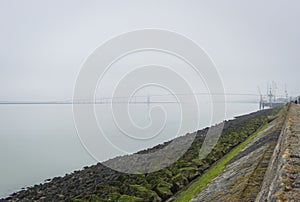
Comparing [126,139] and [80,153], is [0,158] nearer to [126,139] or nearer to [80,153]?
[80,153]

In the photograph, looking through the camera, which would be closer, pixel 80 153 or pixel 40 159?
pixel 40 159

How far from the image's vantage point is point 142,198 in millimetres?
8570

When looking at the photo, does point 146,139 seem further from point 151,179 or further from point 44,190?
point 151,179

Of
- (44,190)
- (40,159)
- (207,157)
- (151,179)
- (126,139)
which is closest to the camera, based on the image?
(151,179)

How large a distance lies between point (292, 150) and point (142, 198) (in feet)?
19.1

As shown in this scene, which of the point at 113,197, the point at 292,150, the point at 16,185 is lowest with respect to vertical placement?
the point at 16,185

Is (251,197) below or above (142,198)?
above

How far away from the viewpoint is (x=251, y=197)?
3.64m

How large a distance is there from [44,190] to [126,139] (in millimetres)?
17100

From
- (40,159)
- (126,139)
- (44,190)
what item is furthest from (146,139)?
(44,190)

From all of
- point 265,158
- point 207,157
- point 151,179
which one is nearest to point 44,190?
point 151,179

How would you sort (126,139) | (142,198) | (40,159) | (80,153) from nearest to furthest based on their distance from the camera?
(142,198), (40,159), (80,153), (126,139)

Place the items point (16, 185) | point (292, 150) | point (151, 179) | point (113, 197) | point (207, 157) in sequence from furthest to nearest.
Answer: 1. point (16, 185)
2. point (207, 157)
3. point (151, 179)
4. point (113, 197)
5. point (292, 150)

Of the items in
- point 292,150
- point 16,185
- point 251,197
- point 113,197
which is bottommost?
point 16,185
